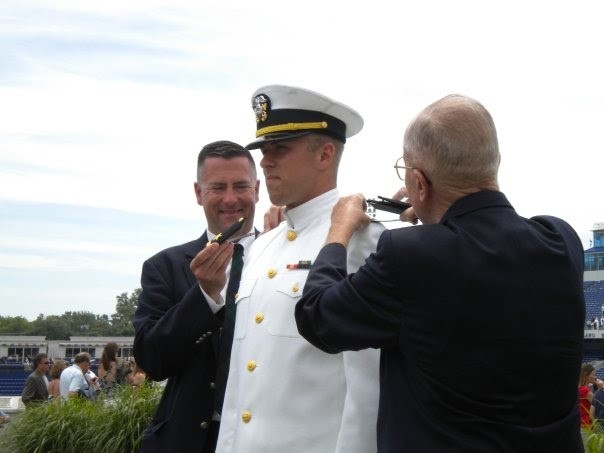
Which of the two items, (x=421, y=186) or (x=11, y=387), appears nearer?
(x=421, y=186)

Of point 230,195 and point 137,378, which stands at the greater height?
point 230,195

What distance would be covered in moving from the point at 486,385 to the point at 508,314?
0.18 metres

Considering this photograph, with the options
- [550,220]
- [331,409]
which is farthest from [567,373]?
[331,409]

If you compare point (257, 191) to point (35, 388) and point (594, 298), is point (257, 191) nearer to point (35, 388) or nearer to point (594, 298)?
point (35, 388)

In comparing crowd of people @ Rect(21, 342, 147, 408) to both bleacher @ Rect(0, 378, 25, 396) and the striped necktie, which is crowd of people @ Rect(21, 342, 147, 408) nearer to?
the striped necktie

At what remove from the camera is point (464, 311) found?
2.30 m

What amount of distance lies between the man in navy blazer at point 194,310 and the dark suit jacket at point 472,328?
1115mm

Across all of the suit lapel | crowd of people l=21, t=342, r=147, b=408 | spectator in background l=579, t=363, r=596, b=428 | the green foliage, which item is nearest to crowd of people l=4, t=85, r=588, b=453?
the suit lapel

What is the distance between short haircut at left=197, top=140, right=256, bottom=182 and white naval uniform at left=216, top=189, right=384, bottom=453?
2.26 feet

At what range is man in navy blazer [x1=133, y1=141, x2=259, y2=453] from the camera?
3.54m

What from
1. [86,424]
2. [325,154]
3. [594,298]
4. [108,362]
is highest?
[594,298]

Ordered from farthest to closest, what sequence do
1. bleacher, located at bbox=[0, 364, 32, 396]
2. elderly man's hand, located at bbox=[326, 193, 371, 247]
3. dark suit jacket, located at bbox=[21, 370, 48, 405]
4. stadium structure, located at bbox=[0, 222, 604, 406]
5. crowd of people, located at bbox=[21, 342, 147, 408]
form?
stadium structure, located at bbox=[0, 222, 604, 406]
bleacher, located at bbox=[0, 364, 32, 396]
dark suit jacket, located at bbox=[21, 370, 48, 405]
crowd of people, located at bbox=[21, 342, 147, 408]
elderly man's hand, located at bbox=[326, 193, 371, 247]

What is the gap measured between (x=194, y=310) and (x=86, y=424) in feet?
14.6

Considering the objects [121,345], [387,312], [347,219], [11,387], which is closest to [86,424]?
[347,219]
